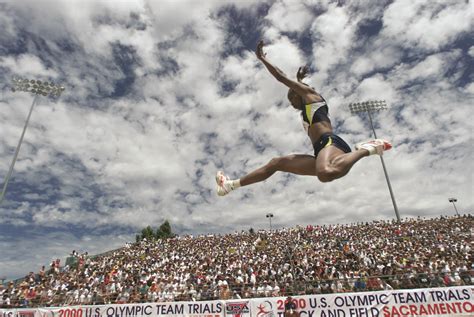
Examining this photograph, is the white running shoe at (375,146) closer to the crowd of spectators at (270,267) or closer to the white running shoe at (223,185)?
the white running shoe at (223,185)

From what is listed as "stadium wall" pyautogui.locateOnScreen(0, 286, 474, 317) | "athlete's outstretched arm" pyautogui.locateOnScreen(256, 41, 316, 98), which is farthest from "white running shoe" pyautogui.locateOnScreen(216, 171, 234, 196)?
"stadium wall" pyautogui.locateOnScreen(0, 286, 474, 317)

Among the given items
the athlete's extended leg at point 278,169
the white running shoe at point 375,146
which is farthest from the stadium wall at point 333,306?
the white running shoe at point 375,146

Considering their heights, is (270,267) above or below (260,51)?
below

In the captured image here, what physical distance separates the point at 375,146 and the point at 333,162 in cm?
100

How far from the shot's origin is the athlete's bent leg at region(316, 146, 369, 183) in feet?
14.5

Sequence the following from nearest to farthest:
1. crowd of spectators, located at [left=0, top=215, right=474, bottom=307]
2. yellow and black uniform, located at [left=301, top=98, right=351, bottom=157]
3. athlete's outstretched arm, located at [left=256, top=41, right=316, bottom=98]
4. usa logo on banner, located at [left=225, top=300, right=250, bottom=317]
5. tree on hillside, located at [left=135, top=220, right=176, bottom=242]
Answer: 1. yellow and black uniform, located at [left=301, top=98, right=351, bottom=157]
2. athlete's outstretched arm, located at [left=256, top=41, right=316, bottom=98]
3. usa logo on banner, located at [left=225, top=300, right=250, bottom=317]
4. crowd of spectators, located at [left=0, top=215, right=474, bottom=307]
5. tree on hillside, located at [left=135, top=220, right=176, bottom=242]

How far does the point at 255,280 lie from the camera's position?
19.2 m

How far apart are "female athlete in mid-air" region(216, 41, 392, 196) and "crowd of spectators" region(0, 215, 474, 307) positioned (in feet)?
32.5

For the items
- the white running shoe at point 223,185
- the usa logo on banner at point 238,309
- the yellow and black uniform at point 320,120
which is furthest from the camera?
the usa logo on banner at point 238,309

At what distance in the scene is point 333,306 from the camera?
13422mm

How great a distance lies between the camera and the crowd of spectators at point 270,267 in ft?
51.8

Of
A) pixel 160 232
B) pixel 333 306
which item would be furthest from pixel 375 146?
pixel 160 232

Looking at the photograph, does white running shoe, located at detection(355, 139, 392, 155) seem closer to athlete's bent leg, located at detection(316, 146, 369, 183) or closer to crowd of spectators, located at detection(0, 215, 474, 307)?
athlete's bent leg, located at detection(316, 146, 369, 183)

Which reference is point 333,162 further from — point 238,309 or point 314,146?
point 238,309
